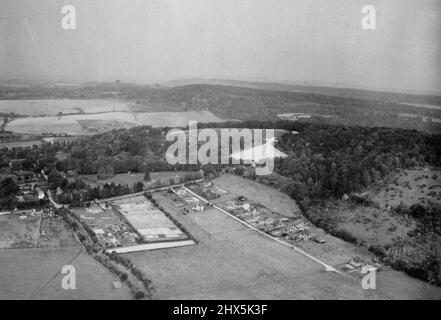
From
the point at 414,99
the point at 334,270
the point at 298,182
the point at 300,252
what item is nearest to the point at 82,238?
the point at 300,252

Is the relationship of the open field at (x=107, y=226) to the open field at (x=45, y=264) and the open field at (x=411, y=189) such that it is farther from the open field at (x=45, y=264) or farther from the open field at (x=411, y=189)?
the open field at (x=411, y=189)

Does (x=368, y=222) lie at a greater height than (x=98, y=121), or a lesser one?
lesser

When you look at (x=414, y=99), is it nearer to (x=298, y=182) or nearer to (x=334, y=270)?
(x=298, y=182)

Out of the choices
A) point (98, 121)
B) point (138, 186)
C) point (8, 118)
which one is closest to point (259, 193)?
point (138, 186)

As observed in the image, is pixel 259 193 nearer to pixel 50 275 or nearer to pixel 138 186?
pixel 138 186

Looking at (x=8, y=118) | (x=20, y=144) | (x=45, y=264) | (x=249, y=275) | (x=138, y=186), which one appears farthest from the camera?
(x=8, y=118)

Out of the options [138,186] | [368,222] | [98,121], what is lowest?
[368,222]

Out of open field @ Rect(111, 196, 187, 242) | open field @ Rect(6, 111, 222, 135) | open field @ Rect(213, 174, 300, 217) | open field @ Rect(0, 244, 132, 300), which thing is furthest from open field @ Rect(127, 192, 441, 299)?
open field @ Rect(6, 111, 222, 135)
